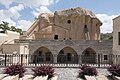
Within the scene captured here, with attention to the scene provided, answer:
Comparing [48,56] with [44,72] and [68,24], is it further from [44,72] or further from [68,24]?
[44,72]

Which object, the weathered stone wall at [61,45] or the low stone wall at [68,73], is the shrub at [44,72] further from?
the weathered stone wall at [61,45]

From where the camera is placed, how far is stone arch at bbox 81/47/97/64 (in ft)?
106

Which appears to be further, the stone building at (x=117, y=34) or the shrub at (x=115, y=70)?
the stone building at (x=117, y=34)

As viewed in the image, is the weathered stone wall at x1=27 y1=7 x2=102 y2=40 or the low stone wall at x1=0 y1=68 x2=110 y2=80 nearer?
the low stone wall at x1=0 y1=68 x2=110 y2=80

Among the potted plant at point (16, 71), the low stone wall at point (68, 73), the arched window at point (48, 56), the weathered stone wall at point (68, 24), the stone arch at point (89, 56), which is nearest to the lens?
the potted plant at point (16, 71)

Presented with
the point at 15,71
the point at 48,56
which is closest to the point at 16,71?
the point at 15,71

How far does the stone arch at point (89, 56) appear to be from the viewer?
3238 centimetres

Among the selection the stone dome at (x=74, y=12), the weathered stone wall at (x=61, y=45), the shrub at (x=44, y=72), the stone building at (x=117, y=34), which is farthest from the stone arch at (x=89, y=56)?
the shrub at (x=44, y=72)

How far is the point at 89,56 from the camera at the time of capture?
3338 cm

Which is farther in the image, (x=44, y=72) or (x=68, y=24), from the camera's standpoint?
(x=68, y=24)

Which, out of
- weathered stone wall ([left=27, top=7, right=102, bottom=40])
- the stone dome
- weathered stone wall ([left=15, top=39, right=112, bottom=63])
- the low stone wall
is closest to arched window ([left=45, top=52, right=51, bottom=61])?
weathered stone wall ([left=15, top=39, right=112, bottom=63])

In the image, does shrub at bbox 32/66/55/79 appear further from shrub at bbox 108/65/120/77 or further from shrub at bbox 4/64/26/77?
shrub at bbox 108/65/120/77

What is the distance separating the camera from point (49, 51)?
34062 mm

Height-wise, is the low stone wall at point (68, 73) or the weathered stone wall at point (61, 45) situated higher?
the weathered stone wall at point (61, 45)
